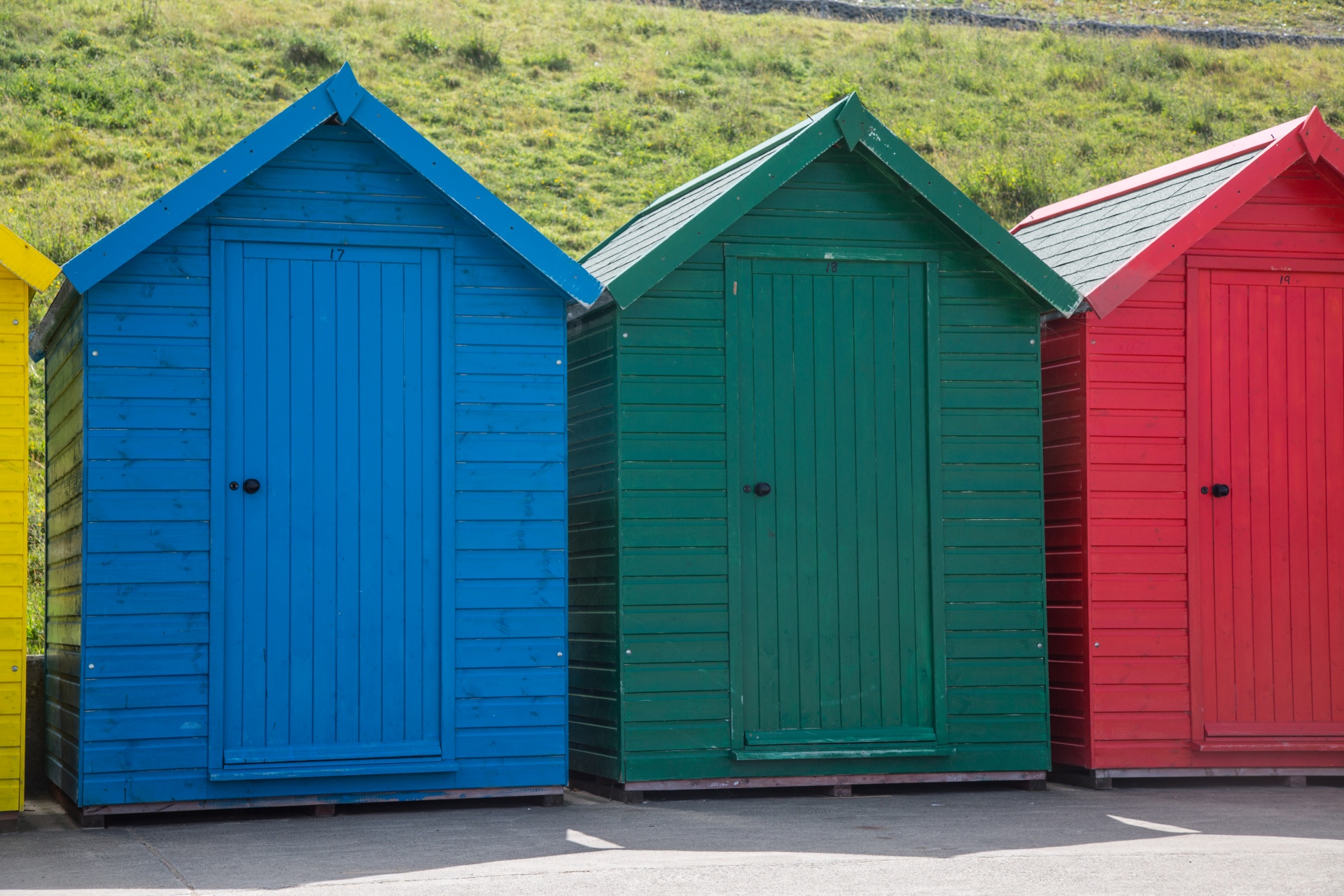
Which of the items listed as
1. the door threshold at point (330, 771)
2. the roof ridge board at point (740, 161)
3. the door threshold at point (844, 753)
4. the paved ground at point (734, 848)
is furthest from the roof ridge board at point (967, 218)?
the door threshold at point (330, 771)

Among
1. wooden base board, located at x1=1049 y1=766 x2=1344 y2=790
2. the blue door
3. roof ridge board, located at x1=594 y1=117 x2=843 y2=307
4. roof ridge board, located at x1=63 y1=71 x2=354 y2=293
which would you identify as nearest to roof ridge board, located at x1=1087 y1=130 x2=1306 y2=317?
roof ridge board, located at x1=594 y1=117 x2=843 y2=307

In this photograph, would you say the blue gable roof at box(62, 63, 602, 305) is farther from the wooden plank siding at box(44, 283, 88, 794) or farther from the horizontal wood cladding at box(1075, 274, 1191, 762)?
the horizontal wood cladding at box(1075, 274, 1191, 762)

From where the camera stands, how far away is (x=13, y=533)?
6.33 metres

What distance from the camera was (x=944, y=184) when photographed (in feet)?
24.4

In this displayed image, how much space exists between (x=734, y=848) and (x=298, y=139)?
3.77 m

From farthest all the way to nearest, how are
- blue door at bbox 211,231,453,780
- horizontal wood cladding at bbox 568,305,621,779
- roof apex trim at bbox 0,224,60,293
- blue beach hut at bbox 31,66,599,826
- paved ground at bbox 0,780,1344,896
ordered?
horizontal wood cladding at bbox 568,305,621,779
blue door at bbox 211,231,453,780
blue beach hut at bbox 31,66,599,826
roof apex trim at bbox 0,224,60,293
paved ground at bbox 0,780,1344,896

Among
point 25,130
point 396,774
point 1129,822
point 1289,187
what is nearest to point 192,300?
point 396,774

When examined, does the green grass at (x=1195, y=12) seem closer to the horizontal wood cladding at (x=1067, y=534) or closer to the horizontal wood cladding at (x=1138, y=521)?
the horizontal wood cladding at (x=1067, y=534)

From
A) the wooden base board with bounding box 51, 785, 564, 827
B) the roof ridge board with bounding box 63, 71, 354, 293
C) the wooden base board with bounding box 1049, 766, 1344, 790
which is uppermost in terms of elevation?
the roof ridge board with bounding box 63, 71, 354, 293

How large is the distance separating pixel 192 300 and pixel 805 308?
3.02m

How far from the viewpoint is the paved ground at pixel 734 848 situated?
16.5 ft

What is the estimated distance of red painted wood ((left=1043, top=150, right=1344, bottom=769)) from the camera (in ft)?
25.0

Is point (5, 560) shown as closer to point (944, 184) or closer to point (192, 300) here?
point (192, 300)

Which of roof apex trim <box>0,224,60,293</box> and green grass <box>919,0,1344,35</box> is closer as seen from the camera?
roof apex trim <box>0,224,60,293</box>
